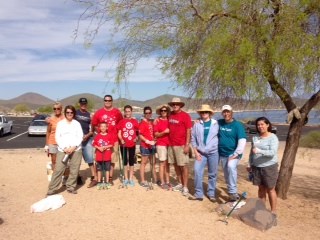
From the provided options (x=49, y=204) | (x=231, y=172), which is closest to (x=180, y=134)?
(x=231, y=172)

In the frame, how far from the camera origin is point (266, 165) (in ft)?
19.6

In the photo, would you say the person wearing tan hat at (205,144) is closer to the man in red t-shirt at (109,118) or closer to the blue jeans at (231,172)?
the blue jeans at (231,172)

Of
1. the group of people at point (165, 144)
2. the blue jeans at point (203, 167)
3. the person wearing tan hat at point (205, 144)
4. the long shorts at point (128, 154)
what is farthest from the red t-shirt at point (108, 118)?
the blue jeans at point (203, 167)

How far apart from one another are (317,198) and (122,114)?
4.81m

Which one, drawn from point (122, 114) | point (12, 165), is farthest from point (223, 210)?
point (12, 165)

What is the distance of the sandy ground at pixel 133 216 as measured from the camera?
17.6 ft

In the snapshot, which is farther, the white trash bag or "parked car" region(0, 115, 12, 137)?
"parked car" region(0, 115, 12, 137)

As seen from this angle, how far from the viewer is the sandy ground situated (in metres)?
5.37

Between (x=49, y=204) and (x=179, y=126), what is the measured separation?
9.07 feet

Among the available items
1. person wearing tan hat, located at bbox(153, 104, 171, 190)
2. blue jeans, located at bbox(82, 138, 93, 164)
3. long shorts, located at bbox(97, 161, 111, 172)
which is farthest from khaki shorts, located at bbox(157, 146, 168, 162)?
blue jeans, located at bbox(82, 138, 93, 164)

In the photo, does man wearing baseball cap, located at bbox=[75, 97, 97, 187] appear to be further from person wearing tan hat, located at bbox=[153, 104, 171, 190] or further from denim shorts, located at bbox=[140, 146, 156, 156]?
person wearing tan hat, located at bbox=[153, 104, 171, 190]

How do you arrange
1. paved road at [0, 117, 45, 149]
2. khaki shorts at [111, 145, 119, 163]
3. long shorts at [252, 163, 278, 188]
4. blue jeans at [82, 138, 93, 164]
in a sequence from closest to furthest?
1. long shorts at [252, 163, 278, 188]
2. blue jeans at [82, 138, 93, 164]
3. khaki shorts at [111, 145, 119, 163]
4. paved road at [0, 117, 45, 149]

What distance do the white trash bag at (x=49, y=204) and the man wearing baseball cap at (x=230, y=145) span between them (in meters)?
3.01

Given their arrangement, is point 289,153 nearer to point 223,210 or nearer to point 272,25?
point 223,210
